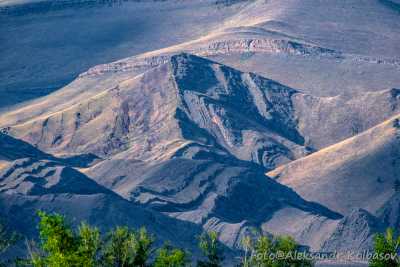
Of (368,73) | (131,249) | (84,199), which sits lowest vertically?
(368,73)

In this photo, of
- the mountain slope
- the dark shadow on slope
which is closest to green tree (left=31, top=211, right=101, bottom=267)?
the mountain slope

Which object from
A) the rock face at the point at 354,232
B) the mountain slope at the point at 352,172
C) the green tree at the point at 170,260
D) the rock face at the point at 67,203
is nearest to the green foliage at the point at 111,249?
the green tree at the point at 170,260

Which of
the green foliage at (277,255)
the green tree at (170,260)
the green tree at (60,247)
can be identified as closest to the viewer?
the green tree at (60,247)

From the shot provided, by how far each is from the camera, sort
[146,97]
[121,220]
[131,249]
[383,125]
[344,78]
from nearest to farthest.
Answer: [131,249] < [121,220] < [383,125] < [146,97] < [344,78]

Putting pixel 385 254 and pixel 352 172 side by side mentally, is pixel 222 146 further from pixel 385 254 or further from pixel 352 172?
pixel 385 254

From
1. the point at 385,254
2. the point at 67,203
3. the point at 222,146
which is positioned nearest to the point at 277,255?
the point at 385,254

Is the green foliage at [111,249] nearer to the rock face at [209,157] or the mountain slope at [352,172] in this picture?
the rock face at [209,157]

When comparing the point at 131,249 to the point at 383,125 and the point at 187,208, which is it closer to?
the point at 187,208

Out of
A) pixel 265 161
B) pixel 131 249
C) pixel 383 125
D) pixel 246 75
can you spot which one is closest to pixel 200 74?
pixel 246 75

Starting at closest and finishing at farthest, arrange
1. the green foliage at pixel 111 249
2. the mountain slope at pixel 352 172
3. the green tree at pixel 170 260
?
the green foliage at pixel 111 249
the green tree at pixel 170 260
the mountain slope at pixel 352 172

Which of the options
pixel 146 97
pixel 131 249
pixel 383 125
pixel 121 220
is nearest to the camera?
pixel 131 249

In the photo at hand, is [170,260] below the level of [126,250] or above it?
above
